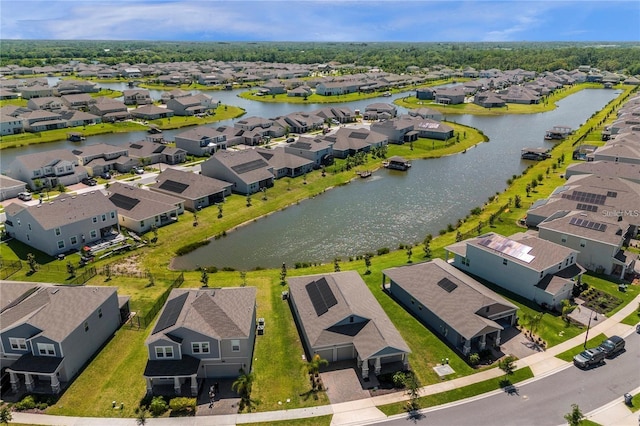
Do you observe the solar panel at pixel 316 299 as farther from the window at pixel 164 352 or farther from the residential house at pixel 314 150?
the residential house at pixel 314 150

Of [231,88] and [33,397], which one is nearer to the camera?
[33,397]

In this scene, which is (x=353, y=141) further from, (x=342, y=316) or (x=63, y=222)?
(x=342, y=316)

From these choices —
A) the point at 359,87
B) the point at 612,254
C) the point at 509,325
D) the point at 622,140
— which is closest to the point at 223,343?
the point at 509,325

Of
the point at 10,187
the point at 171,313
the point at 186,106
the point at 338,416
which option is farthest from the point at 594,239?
the point at 186,106

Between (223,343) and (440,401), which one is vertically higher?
(223,343)

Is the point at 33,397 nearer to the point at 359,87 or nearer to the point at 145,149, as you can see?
the point at 145,149

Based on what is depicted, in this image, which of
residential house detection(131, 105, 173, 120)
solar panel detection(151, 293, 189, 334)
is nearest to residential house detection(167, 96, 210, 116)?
residential house detection(131, 105, 173, 120)

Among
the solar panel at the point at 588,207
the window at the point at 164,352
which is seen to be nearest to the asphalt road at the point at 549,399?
the window at the point at 164,352
